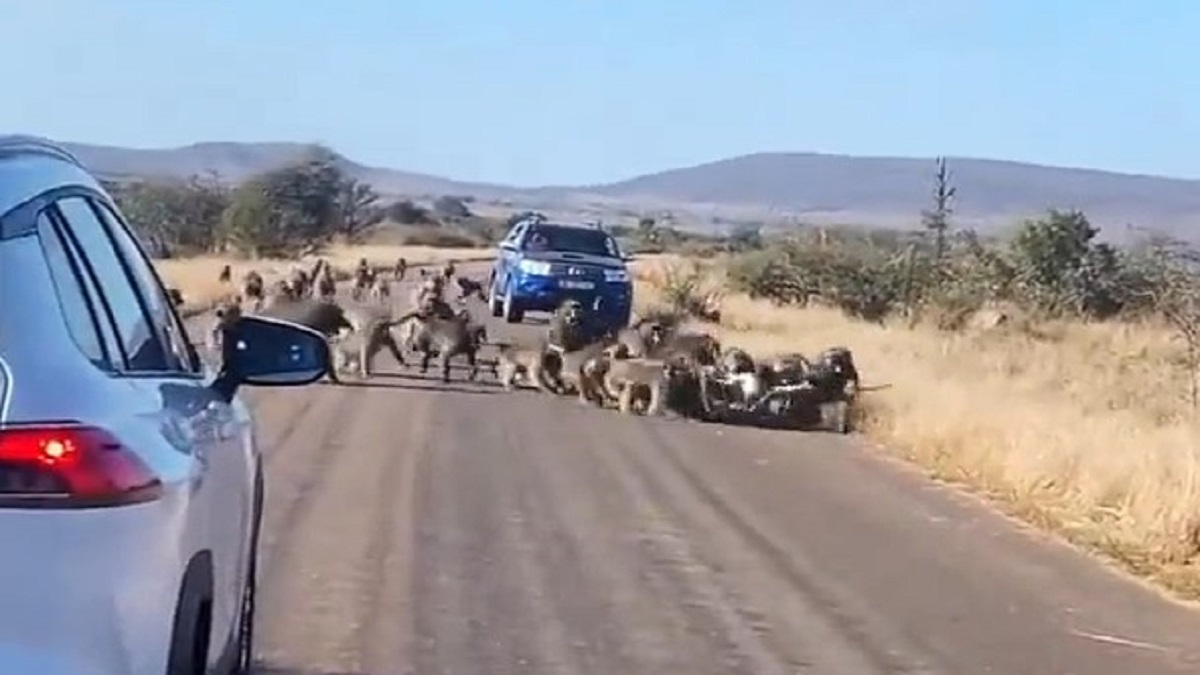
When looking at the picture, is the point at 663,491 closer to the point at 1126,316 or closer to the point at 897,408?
the point at 897,408

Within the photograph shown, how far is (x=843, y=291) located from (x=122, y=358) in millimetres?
44264

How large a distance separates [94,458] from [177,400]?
1.17m

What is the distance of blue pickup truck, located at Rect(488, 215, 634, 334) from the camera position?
36.7 m

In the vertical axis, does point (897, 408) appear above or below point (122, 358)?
below

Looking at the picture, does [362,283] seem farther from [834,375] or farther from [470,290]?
[834,375]

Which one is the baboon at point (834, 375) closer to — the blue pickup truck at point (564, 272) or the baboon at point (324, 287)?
the blue pickup truck at point (564, 272)

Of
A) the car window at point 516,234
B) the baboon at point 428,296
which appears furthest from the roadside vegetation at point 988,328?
the baboon at point 428,296

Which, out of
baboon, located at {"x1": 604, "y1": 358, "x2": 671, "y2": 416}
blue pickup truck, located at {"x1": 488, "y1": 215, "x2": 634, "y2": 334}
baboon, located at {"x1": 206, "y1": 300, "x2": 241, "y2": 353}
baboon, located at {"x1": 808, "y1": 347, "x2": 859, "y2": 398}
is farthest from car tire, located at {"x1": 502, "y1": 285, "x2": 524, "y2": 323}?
baboon, located at {"x1": 206, "y1": 300, "x2": 241, "y2": 353}

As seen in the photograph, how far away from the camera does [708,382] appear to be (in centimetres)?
2377

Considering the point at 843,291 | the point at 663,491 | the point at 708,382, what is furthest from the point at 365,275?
the point at 663,491

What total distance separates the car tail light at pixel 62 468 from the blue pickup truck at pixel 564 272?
3054cm

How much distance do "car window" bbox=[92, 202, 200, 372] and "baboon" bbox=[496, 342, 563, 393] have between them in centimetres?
1857

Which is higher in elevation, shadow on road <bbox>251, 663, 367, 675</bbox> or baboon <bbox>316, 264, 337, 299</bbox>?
shadow on road <bbox>251, 663, 367, 675</bbox>

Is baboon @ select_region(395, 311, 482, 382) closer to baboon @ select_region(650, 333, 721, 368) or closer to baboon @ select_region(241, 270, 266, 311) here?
baboon @ select_region(650, 333, 721, 368)
